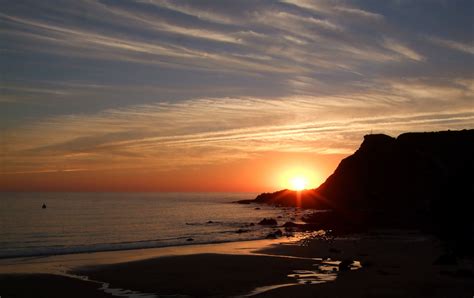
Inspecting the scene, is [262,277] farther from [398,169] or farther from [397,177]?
[398,169]

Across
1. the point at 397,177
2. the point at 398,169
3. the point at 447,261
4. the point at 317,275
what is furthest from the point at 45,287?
the point at 398,169

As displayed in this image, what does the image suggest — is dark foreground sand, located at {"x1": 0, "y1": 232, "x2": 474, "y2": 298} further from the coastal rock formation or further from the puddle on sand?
the coastal rock formation

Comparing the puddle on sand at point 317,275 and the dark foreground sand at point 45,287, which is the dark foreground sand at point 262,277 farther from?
the puddle on sand at point 317,275

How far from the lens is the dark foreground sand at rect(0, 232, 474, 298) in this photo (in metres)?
21.8

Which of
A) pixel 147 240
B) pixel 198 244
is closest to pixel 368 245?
pixel 198 244

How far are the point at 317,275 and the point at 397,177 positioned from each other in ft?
269

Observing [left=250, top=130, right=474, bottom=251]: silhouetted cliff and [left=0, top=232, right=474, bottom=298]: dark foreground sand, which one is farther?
[left=250, top=130, right=474, bottom=251]: silhouetted cliff

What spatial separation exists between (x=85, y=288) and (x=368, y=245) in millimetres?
27121

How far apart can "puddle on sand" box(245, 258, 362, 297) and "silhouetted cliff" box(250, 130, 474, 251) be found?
109ft

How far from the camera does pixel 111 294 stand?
22.0 metres

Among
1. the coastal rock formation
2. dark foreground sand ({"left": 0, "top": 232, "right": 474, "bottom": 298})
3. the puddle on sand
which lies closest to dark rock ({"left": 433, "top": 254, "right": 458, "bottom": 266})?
dark foreground sand ({"left": 0, "top": 232, "right": 474, "bottom": 298})

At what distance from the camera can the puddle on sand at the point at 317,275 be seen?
2317cm

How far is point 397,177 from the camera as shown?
102m

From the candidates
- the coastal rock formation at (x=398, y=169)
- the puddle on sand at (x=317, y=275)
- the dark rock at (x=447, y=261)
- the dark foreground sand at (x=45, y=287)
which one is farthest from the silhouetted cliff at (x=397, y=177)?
the dark foreground sand at (x=45, y=287)
